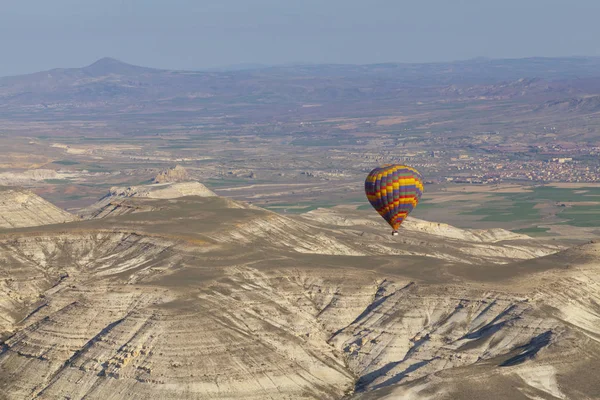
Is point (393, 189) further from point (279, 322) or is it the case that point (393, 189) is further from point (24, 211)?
point (24, 211)

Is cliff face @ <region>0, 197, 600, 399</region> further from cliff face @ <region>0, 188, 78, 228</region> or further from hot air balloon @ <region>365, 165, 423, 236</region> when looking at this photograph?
cliff face @ <region>0, 188, 78, 228</region>

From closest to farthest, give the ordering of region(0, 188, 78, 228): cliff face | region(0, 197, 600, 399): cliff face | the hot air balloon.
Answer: region(0, 197, 600, 399): cliff face
the hot air balloon
region(0, 188, 78, 228): cliff face

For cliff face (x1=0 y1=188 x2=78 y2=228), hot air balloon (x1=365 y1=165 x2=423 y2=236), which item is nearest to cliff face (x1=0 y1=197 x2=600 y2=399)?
hot air balloon (x1=365 y1=165 x2=423 y2=236)

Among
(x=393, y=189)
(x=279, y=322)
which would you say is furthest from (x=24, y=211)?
(x=279, y=322)

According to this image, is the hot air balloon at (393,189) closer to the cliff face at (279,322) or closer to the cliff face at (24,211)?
the cliff face at (279,322)

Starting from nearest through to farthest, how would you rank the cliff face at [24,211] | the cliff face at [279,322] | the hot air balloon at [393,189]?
the cliff face at [279,322]
the hot air balloon at [393,189]
the cliff face at [24,211]

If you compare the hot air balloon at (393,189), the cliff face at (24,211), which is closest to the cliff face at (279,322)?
the hot air balloon at (393,189)

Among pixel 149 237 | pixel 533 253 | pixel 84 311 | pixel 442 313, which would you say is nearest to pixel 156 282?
pixel 84 311
